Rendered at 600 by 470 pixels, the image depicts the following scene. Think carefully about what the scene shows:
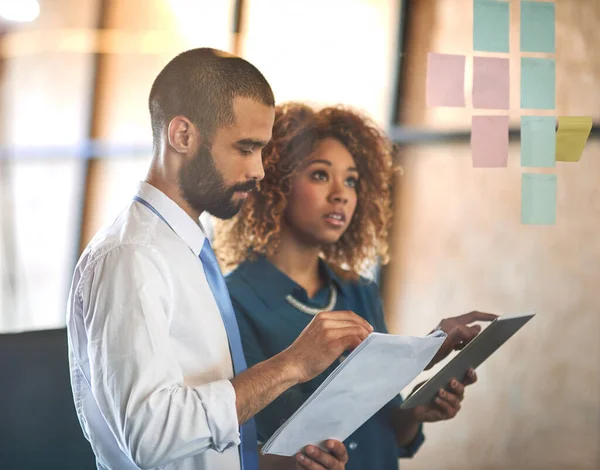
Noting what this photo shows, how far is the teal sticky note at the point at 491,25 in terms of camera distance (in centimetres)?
185

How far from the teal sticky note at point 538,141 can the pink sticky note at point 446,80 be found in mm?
208

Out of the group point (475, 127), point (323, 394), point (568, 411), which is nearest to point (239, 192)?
point (323, 394)

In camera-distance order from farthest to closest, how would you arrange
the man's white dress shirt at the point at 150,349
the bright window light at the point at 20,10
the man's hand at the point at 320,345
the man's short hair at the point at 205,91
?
the bright window light at the point at 20,10 < the man's short hair at the point at 205,91 < the man's hand at the point at 320,345 < the man's white dress shirt at the point at 150,349

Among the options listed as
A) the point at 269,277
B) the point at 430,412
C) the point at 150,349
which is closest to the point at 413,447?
the point at 430,412

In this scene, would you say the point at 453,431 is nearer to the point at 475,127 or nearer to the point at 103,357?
the point at 475,127

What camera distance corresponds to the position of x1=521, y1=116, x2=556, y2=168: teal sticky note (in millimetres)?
1879

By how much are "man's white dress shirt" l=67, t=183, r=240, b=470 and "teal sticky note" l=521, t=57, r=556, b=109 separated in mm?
1093

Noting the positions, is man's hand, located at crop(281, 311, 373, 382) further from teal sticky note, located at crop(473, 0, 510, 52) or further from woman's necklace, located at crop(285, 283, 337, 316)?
teal sticky note, located at crop(473, 0, 510, 52)

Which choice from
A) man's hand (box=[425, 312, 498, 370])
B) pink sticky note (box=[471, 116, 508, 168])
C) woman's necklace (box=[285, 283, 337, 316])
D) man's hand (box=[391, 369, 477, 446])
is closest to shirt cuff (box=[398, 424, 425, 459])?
man's hand (box=[391, 369, 477, 446])

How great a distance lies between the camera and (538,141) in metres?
1.89

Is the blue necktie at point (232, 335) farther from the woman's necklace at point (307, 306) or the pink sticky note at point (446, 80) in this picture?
the pink sticky note at point (446, 80)

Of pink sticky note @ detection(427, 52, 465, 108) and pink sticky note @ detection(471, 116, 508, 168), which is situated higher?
pink sticky note @ detection(427, 52, 465, 108)

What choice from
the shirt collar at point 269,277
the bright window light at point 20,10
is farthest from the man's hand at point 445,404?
the bright window light at point 20,10

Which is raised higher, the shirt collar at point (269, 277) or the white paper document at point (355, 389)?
the shirt collar at point (269, 277)
